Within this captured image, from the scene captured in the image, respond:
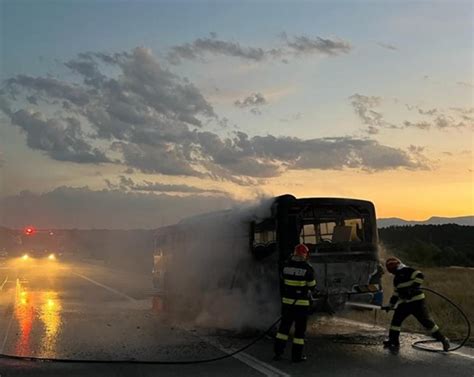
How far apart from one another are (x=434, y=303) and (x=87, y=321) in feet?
30.0

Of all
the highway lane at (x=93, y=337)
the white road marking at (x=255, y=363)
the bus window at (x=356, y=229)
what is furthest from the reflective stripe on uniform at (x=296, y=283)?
the bus window at (x=356, y=229)

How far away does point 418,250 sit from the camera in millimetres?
50500

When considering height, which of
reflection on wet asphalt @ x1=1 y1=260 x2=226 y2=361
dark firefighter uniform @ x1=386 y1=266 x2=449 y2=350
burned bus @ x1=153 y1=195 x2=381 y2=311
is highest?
burned bus @ x1=153 y1=195 x2=381 y2=311

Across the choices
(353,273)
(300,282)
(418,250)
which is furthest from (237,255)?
(418,250)

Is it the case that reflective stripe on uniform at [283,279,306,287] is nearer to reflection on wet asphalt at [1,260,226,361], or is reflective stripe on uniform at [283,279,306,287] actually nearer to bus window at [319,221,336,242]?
reflection on wet asphalt at [1,260,226,361]

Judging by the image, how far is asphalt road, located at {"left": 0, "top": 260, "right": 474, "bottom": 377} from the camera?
7.90 m

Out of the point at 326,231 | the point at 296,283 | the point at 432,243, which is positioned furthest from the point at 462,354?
the point at 432,243

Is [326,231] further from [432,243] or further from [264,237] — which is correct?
[432,243]

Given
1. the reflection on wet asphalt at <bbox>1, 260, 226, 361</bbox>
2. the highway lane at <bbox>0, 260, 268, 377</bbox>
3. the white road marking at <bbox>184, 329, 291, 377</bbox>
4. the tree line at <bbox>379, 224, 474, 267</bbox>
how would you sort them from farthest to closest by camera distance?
the tree line at <bbox>379, 224, 474, 267</bbox> < the reflection on wet asphalt at <bbox>1, 260, 226, 361</bbox> < the highway lane at <bbox>0, 260, 268, 377</bbox> < the white road marking at <bbox>184, 329, 291, 377</bbox>

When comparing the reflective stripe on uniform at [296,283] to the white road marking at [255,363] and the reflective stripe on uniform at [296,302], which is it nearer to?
the reflective stripe on uniform at [296,302]

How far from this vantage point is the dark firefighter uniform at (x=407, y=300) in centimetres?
947

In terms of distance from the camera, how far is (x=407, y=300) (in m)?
9.54

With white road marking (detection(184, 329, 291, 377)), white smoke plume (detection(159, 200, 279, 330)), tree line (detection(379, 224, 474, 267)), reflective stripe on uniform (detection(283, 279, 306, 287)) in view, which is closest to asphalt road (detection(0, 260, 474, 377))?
white road marking (detection(184, 329, 291, 377))

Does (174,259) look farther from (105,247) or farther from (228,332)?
(105,247)
